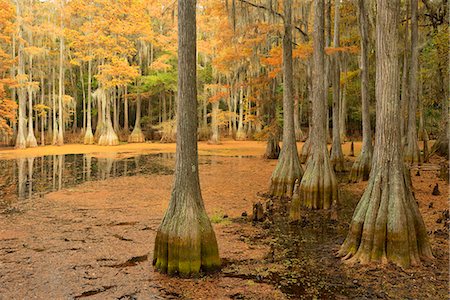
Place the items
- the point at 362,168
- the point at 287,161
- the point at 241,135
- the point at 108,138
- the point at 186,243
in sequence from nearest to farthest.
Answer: the point at 186,243 → the point at 287,161 → the point at 362,168 → the point at 108,138 → the point at 241,135

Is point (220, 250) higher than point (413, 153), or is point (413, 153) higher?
point (413, 153)

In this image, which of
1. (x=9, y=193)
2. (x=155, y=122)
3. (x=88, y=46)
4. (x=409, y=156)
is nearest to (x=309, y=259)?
(x=9, y=193)

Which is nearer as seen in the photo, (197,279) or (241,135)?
(197,279)

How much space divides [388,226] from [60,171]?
46.9 ft

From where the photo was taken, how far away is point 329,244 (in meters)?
6.78

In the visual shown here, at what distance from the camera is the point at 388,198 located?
18.9ft

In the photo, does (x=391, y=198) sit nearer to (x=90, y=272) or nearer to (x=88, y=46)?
(x=90, y=272)

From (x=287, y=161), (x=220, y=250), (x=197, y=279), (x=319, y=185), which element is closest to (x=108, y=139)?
(x=287, y=161)

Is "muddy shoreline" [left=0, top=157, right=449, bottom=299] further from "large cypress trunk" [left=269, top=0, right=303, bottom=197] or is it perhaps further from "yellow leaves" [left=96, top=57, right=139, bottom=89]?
"yellow leaves" [left=96, top=57, right=139, bottom=89]

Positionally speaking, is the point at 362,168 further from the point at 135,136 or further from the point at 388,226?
the point at 135,136

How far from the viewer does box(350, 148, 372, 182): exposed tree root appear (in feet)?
43.0

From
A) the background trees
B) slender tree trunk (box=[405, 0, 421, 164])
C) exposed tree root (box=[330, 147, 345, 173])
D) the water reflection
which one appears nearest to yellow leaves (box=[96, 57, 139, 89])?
the background trees

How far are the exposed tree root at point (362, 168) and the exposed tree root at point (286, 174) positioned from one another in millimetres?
2919

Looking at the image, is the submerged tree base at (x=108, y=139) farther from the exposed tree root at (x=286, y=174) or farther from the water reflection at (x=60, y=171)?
the exposed tree root at (x=286, y=174)
